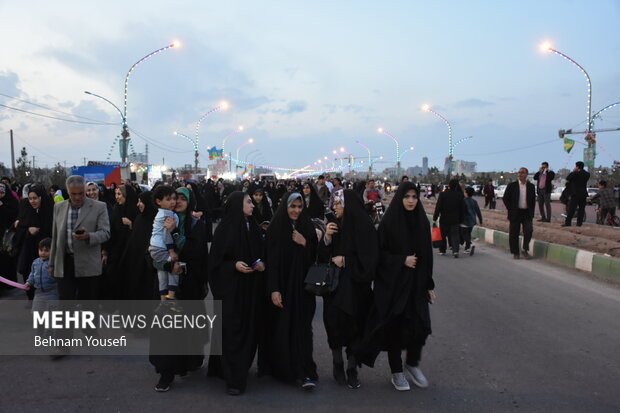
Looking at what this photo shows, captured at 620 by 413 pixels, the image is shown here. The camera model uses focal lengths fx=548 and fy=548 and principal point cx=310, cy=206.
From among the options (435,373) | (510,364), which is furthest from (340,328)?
(510,364)

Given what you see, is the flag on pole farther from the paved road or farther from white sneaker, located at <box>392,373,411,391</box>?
white sneaker, located at <box>392,373,411,391</box>

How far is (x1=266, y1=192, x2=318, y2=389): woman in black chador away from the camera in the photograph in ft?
14.2

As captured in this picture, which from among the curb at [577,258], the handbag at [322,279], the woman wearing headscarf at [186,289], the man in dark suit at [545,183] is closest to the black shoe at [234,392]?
the woman wearing headscarf at [186,289]

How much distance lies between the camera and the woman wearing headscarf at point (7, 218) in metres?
7.96

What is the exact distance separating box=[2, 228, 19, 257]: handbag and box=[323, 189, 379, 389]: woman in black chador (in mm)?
5101

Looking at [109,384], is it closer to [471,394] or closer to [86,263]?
[86,263]

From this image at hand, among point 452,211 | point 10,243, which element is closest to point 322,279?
point 10,243

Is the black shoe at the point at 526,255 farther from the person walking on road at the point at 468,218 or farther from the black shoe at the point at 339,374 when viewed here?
the black shoe at the point at 339,374

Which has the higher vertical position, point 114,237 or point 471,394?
point 114,237

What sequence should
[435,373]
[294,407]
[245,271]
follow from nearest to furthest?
1. [294,407]
2. [245,271]
3. [435,373]

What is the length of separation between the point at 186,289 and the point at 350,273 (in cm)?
144

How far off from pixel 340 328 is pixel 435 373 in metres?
1.01

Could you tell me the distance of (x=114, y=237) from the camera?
672 cm

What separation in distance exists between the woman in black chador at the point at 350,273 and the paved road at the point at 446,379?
1.21 ft
